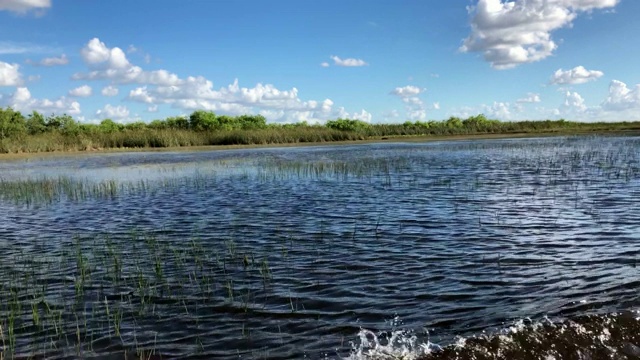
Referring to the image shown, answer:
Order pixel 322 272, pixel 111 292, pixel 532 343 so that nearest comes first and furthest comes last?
pixel 532 343, pixel 111 292, pixel 322 272

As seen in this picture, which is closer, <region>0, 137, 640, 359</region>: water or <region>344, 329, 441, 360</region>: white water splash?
<region>344, 329, 441, 360</region>: white water splash

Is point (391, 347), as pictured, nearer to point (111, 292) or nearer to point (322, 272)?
point (322, 272)

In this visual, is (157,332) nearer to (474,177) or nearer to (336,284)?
(336,284)

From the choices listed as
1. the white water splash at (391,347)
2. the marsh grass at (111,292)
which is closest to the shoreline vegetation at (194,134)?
the marsh grass at (111,292)

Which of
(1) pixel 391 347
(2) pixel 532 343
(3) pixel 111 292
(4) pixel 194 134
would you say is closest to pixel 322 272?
(1) pixel 391 347

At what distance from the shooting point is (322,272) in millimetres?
9664

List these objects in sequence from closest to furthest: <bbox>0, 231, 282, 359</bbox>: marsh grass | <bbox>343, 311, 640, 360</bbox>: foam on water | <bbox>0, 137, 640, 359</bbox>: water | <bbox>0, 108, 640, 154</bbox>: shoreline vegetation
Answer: <bbox>343, 311, 640, 360</bbox>: foam on water
<bbox>0, 137, 640, 359</bbox>: water
<bbox>0, 231, 282, 359</bbox>: marsh grass
<bbox>0, 108, 640, 154</bbox>: shoreline vegetation

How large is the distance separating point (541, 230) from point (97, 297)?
958 cm

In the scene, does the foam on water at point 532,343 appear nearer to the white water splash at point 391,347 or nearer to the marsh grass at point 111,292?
the white water splash at point 391,347

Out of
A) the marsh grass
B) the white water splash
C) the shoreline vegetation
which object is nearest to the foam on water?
the white water splash

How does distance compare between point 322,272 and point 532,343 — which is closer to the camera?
point 532,343

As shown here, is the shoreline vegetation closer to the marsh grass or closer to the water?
the water

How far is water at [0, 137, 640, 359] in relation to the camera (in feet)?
22.6

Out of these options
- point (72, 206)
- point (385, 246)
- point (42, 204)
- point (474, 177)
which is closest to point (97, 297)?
point (385, 246)
